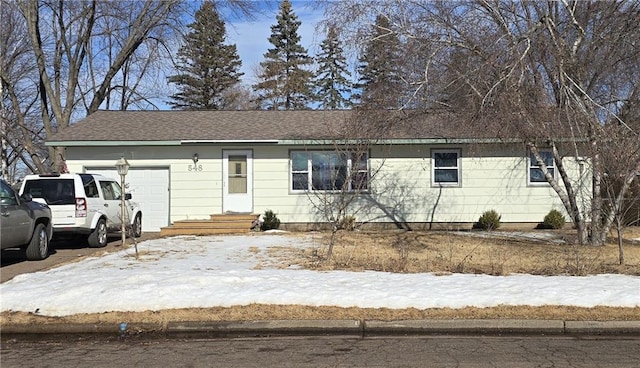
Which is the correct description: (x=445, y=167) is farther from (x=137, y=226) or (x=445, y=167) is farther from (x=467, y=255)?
(x=137, y=226)

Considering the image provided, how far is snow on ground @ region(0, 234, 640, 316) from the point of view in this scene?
7730 millimetres

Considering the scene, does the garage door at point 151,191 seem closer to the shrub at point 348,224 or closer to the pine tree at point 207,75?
the shrub at point 348,224

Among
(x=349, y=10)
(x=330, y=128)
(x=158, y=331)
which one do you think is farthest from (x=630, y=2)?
(x=158, y=331)

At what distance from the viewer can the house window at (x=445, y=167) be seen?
18.3 metres

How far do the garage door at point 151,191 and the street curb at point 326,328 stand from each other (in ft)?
36.5

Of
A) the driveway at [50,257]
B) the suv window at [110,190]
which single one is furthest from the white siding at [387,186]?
the driveway at [50,257]

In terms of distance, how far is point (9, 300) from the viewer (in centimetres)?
776

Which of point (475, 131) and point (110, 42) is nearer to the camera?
point (475, 131)

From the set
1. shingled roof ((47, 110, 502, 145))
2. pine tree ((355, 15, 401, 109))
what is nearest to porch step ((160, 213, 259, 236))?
shingled roof ((47, 110, 502, 145))

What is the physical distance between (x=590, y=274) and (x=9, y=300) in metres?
9.32

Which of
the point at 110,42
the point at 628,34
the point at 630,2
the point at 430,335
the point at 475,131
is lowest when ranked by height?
the point at 430,335

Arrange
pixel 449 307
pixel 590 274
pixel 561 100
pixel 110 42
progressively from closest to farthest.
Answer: pixel 449 307 → pixel 590 274 → pixel 561 100 → pixel 110 42

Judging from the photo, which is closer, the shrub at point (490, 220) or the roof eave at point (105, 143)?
the roof eave at point (105, 143)

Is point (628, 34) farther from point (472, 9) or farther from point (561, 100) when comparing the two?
point (472, 9)
